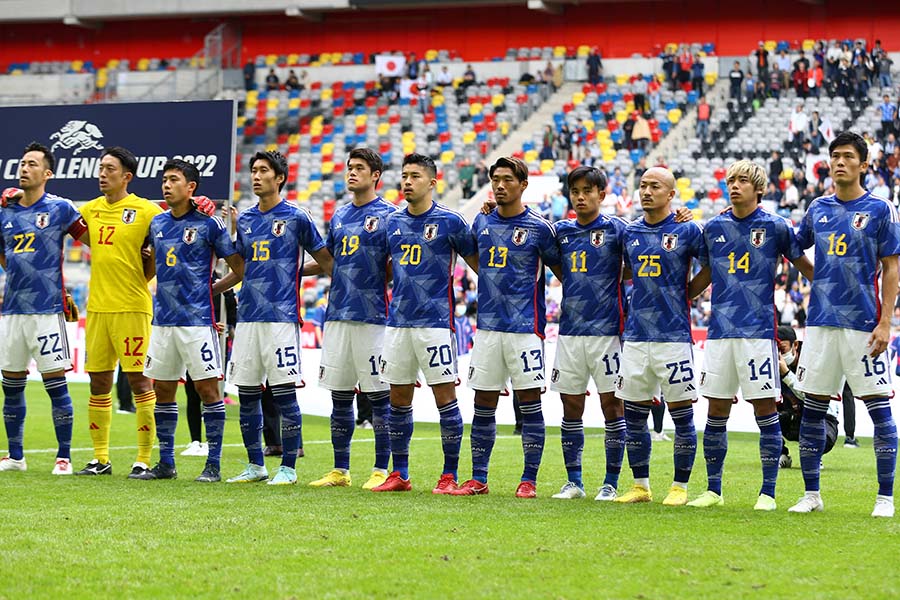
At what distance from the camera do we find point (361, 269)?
31.4ft

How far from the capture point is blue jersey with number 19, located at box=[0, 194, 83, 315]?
1032cm

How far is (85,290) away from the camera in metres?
32.4

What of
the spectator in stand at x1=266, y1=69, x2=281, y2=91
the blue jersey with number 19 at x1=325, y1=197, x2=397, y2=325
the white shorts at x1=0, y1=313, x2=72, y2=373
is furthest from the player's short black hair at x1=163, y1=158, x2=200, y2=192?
the spectator in stand at x1=266, y1=69, x2=281, y2=91

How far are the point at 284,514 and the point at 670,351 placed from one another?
2721 mm

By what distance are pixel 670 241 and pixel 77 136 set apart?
8041mm

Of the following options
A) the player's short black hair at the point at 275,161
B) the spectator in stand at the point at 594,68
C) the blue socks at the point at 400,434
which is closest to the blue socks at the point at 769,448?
the blue socks at the point at 400,434

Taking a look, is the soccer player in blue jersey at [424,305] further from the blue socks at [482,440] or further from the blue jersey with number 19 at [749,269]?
the blue jersey with number 19 at [749,269]

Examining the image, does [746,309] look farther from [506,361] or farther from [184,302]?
[184,302]

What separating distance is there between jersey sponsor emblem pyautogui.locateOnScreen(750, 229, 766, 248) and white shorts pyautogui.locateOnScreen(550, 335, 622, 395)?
116cm

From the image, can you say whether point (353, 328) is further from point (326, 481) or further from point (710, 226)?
point (710, 226)

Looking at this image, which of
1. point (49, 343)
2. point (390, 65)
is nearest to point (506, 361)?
point (49, 343)

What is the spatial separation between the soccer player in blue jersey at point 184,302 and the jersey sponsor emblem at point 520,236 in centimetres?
215

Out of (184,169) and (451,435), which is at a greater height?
(184,169)

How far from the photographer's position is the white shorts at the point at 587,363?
29.6 feet
